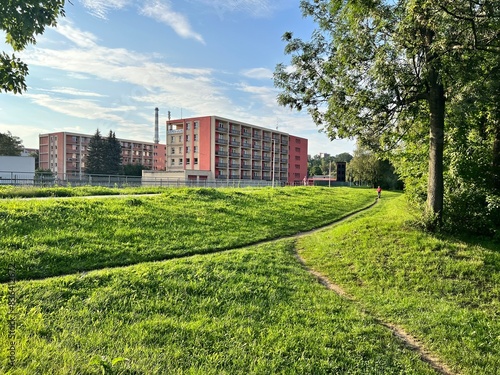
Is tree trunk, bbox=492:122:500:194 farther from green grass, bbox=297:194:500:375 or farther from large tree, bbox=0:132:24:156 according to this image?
large tree, bbox=0:132:24:156

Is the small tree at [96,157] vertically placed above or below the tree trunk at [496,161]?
above

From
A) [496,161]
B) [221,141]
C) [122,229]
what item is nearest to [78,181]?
[122,229]

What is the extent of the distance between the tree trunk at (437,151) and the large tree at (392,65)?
0.08 ft

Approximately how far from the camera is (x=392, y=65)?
7.77 metres

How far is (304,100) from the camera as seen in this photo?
10.9 m

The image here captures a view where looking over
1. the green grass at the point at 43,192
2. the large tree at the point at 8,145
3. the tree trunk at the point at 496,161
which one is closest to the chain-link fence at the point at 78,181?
the green grass at the point at 43,192

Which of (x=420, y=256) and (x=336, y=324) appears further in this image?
(x=420, y=256)

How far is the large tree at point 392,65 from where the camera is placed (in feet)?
22.0

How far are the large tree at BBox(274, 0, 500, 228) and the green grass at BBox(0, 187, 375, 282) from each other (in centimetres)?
487

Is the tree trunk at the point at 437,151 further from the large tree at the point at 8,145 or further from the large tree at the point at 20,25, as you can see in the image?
the large tree at the point at 8,145

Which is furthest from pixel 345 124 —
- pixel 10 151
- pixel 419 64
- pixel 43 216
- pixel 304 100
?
pixel 10 151

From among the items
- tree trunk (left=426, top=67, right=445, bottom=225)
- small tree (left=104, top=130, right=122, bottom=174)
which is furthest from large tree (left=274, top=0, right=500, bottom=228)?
small tree (left=104, top=130, right=122, bottom=174)

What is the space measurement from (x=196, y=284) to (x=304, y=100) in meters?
7.44

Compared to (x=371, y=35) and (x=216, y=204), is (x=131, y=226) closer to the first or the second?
(x=216, y=204)
